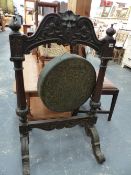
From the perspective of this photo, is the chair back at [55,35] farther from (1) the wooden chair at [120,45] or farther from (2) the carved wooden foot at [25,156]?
(1) the wooden chair at [120,45]

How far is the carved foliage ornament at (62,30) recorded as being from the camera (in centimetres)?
104

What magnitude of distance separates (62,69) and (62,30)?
0.75ft

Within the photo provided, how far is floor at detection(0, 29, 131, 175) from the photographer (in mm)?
1422

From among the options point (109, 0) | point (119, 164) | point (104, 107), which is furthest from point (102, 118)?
point (109, 0)

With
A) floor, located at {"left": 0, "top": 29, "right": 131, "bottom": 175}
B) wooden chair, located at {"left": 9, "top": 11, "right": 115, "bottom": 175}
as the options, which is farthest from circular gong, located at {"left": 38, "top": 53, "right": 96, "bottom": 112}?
floor, located at {"left": 0, "top": 29, "right": 131, "bottom": 175}

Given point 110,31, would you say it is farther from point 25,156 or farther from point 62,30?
point 25,156

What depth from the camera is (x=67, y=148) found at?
63.9 inches

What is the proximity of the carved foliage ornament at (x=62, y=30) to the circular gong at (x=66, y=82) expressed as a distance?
11cm

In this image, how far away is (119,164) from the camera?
1.51 m

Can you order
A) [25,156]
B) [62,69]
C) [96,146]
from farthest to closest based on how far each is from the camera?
[96,146] → [25,156] → [62,69]

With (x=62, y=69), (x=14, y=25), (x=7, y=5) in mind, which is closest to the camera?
(x=14, y=25)

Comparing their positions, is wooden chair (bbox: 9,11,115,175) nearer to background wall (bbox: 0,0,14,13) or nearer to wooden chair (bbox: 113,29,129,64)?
wooden chair (bbox: 113,29,129,64)

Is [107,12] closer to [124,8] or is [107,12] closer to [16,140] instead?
[124,8]

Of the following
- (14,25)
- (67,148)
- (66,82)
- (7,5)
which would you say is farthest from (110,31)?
(7,5)
